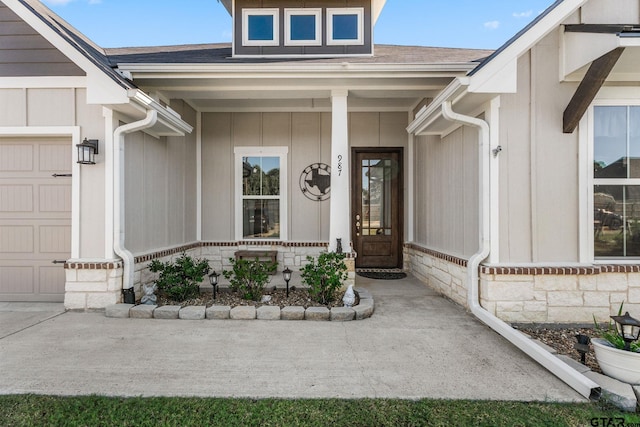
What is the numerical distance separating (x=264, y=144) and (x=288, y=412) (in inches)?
206

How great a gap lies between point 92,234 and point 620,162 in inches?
263

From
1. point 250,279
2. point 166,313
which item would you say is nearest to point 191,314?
point 166,313

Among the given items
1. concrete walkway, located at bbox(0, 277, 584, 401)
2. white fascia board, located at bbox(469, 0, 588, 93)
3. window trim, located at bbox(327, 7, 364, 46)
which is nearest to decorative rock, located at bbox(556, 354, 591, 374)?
concrete walkway, located at bbox(0, 277, 584, 401)

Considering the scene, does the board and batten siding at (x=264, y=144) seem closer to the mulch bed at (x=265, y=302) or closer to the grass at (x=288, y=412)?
the mulch bed at (x=265, y=302)

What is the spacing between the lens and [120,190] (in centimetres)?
419

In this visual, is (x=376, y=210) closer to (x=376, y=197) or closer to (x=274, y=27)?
(x=376, y=197)

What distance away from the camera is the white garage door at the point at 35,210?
4.39 metres

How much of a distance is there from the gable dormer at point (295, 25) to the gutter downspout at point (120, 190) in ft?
8.26

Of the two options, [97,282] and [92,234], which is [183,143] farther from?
[97,282]

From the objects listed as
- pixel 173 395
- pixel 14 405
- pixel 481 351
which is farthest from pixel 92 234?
pixel 481 351

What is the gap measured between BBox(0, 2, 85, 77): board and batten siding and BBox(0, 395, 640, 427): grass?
3905 mm

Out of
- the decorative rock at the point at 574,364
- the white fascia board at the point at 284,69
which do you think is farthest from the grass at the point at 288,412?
the white fascia board at the point at 284,69

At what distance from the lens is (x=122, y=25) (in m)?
12.7

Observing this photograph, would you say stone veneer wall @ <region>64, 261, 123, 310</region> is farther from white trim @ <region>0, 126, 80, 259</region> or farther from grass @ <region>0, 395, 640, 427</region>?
grass @ <region>0, 395, 640, 427</region>
